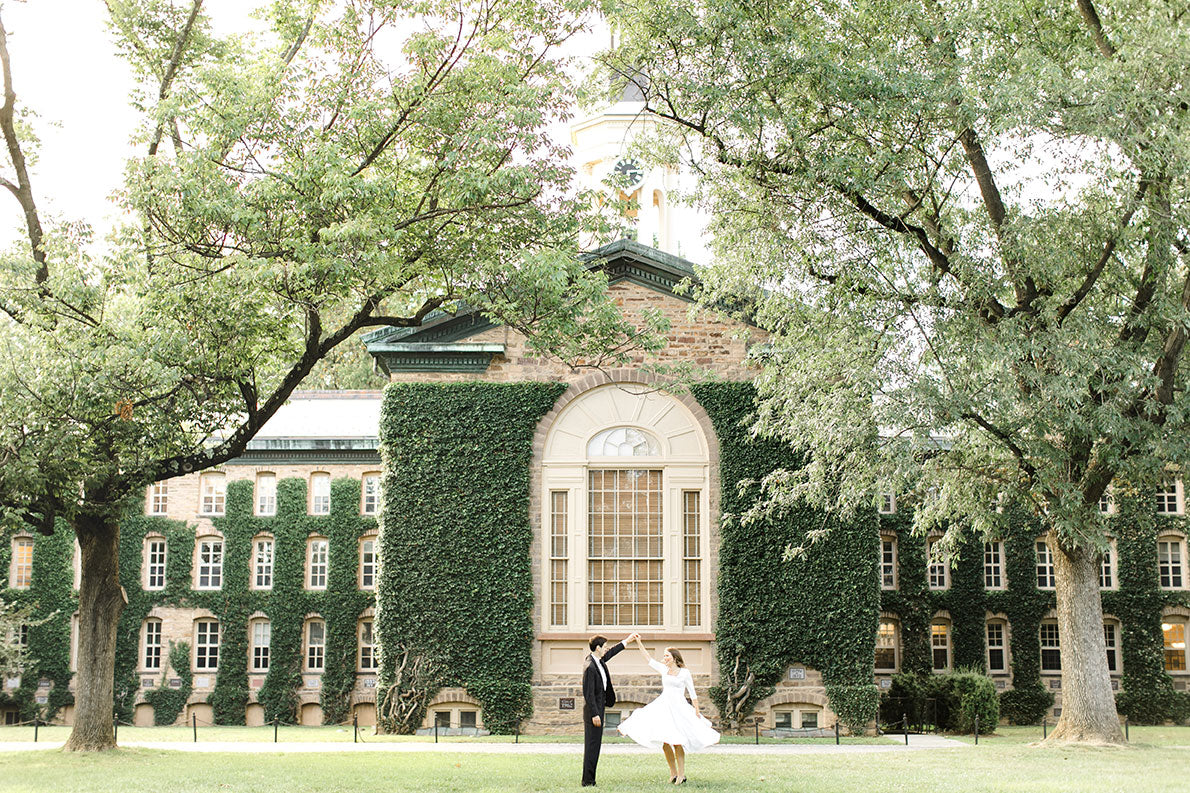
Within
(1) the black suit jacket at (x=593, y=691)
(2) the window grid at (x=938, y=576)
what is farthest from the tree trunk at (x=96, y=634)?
(2) the window grid at (x=938, y=576)

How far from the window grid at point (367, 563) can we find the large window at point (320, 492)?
5.58ft

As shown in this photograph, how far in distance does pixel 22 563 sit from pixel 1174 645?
35.2 meters

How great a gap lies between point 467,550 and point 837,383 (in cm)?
817

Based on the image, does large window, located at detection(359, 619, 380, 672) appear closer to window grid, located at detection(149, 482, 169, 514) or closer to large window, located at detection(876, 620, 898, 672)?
window grid, located at detection(149, 482, 169, 514)

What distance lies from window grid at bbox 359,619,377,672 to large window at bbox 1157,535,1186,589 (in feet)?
78.3

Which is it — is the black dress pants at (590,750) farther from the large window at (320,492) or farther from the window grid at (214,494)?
the window grid at (214,494)

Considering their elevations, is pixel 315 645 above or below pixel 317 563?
below

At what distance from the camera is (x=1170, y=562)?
34219 mm

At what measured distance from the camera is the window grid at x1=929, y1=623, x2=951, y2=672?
33.6m

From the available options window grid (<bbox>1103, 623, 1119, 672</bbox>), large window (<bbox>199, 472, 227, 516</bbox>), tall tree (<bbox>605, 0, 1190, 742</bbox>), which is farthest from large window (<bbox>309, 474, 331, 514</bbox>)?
window grid (<bbox>1103, 623, 1119, 672</bbox>)

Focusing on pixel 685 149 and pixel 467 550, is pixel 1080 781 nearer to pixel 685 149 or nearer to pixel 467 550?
pixel 685 149

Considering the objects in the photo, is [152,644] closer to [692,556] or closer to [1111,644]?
[692,556]

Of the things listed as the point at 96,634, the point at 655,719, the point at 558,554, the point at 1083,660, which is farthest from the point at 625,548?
the point at 655,719

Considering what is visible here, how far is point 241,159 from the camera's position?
1454 cm
